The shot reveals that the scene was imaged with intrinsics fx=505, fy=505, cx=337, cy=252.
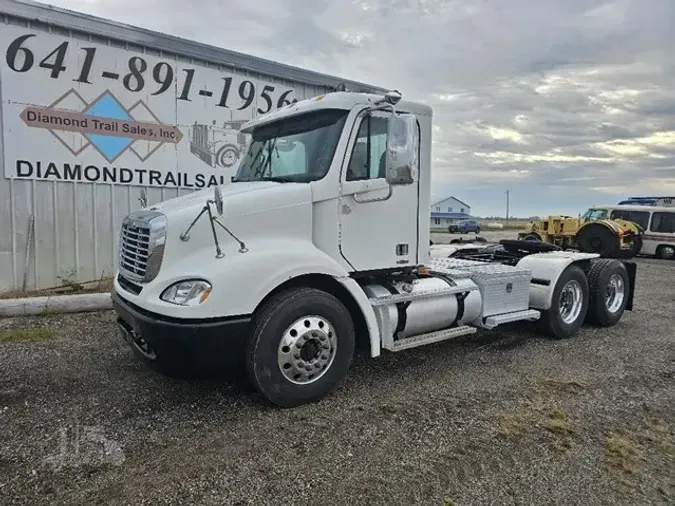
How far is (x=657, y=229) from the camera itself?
20.5 m

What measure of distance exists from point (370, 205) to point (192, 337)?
200 cm

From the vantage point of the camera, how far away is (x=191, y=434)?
358cm

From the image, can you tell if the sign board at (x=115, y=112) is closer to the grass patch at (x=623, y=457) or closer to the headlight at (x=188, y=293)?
the headlight at (x=188, y=293)

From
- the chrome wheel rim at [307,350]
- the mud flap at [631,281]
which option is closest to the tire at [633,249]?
the mud flap at [631,281]

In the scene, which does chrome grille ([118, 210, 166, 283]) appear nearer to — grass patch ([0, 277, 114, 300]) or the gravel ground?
the gravel ground

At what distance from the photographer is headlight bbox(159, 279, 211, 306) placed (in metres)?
3.60

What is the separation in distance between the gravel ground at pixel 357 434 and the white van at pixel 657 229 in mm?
17419

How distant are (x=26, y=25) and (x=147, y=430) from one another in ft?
24.8

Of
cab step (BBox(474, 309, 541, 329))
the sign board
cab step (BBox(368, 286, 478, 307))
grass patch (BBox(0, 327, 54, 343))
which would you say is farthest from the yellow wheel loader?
grass patch (BBox(0, 327, 54, 343))

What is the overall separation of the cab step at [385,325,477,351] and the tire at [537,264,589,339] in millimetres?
1621

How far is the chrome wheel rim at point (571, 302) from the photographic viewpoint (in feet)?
22.0

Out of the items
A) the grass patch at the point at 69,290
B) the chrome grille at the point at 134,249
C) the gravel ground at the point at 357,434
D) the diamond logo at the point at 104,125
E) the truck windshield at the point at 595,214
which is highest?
the diamond logo at the point at 104,125

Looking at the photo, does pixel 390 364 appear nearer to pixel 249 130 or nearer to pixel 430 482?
pixel 430 482

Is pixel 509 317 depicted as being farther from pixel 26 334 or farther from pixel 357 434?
pixel 26 334
